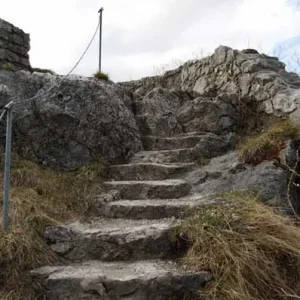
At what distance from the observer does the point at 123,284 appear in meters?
2.61

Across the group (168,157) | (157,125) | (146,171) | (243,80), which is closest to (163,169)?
(146,171)

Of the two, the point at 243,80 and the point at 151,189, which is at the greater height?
the point at 243,80

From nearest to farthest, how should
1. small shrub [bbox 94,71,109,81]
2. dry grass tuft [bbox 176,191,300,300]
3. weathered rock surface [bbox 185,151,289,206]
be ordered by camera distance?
dry grass tuft [bbox 176,191,300,300]
weathered rock surface [bbox 185,151,289,206]
small shrub [bbox 94,71,109,81]

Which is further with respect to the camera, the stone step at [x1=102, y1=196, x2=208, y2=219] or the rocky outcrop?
the rocky outcrop

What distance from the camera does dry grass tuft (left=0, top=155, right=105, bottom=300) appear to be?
9.07ft

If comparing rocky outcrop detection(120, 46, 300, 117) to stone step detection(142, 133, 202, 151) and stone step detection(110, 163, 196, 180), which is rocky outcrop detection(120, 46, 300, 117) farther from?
stone step detection(110, 163, 196, 180)

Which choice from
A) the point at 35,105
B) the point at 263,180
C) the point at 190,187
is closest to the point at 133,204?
the point at 190,187

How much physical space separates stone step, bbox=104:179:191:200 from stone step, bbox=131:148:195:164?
639mm

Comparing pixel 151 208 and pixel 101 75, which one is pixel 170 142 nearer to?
pixel 101 75

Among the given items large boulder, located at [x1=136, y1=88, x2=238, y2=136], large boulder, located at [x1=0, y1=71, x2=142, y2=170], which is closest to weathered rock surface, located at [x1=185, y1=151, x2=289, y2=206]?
Result: large boulder, located at [x1=0, y1=71, x2=142, y2=170]

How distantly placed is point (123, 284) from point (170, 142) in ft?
9.24

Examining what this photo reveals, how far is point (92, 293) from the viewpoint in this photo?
2635 millimetres

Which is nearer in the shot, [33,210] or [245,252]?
[245,252]

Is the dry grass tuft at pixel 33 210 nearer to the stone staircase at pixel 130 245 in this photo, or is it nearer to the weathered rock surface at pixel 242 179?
the stone staircase at pixel 130 245
